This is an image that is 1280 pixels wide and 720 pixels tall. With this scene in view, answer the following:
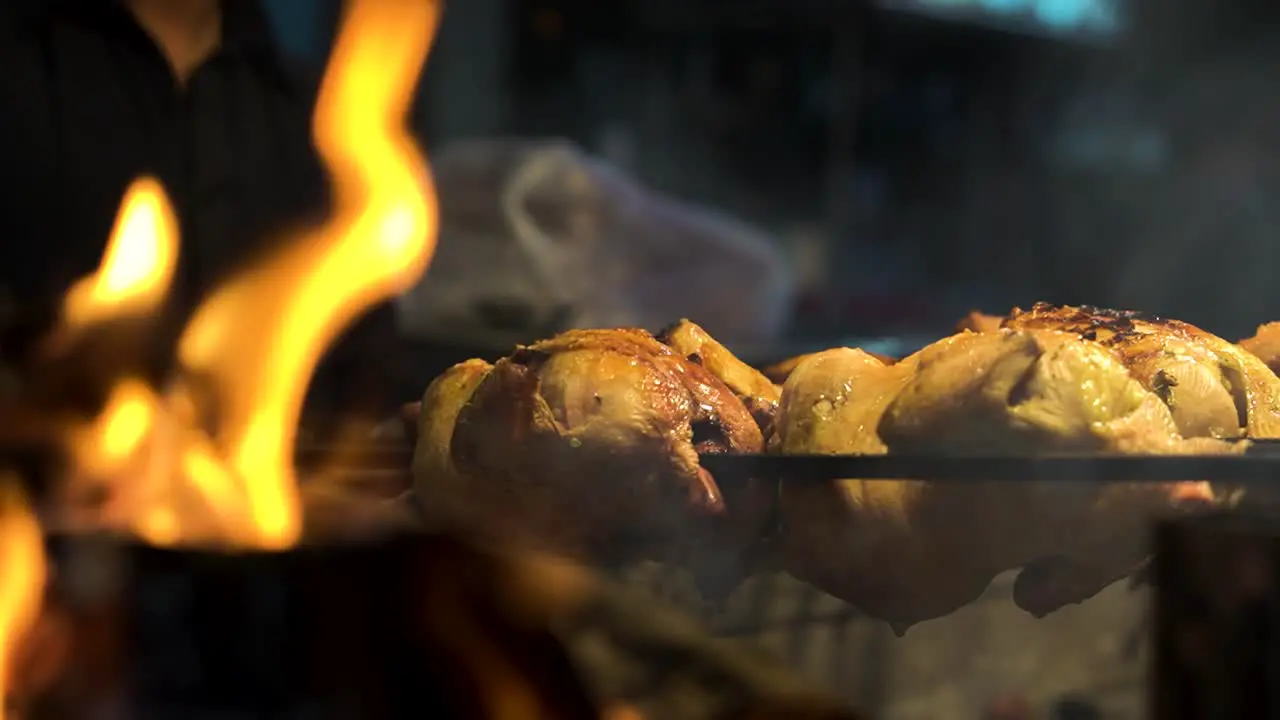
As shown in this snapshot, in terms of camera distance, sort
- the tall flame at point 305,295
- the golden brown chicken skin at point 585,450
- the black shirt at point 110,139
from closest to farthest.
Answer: the golden brown chicken skin at point 585,450 → the tall flame at point 305,295 → the black shirt at point 110,139

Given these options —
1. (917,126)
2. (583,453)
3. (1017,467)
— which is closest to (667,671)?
(583,453)

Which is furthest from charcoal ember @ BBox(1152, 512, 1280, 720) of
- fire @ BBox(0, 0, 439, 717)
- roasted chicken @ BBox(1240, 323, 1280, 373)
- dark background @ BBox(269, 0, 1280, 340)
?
dark background @ BBox(269, 0, 1280, 340)

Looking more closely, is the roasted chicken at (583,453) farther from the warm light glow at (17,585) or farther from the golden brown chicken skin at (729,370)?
the warm light glow at (17,585)

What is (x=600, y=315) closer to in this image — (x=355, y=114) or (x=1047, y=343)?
(x=355, y=114)

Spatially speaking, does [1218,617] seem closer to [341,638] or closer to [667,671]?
[667,671]

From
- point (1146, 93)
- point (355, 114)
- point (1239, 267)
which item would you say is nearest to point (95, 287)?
point (355, 114)

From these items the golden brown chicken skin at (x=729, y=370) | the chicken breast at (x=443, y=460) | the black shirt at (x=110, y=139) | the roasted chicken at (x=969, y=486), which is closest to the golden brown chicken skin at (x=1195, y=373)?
the roasted chicken at (x=969, y=486)

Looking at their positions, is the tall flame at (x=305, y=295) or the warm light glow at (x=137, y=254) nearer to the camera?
the tall flame at (x=305, y=295)
